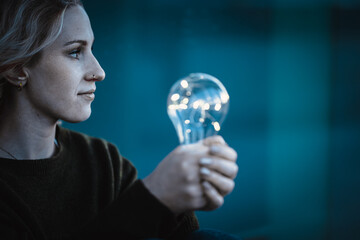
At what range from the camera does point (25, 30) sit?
792 millimetres

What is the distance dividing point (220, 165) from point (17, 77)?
0.53 m

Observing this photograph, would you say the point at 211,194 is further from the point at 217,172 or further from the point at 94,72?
the point at 94,72

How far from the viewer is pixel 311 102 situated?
2150 mm

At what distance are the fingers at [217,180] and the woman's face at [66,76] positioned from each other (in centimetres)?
37

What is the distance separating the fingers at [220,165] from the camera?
0.61 meters

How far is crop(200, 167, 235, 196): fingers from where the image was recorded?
61cm

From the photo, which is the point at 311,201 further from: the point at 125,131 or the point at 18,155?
the point at 18,155

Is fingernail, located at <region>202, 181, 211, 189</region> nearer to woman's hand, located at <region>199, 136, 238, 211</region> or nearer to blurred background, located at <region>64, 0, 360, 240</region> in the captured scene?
woman's hand, located at <region>199, 136, 238, 211</region>

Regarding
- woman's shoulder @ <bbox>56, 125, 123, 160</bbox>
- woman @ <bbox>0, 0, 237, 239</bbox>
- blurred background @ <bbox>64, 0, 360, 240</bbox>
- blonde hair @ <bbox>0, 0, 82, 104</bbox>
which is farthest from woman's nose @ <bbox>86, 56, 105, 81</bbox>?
blurred background @ <bbox>64, 0, 360, 240</bbox>

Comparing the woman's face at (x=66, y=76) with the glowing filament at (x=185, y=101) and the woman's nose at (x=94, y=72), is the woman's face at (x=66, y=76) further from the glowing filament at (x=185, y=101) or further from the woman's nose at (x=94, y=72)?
the glowing filament at (x=185, y=101)

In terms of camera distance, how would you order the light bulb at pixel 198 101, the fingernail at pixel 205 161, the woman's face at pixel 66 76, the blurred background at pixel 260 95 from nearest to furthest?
the fingernail at pixel 205 161 < the light bulb at pixel 198 101 < the woman's face at pixel 66 76 < the blurred background at pixel 260 95

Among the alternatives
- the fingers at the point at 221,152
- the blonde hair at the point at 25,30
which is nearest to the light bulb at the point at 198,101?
the fingers at the point at 221,152

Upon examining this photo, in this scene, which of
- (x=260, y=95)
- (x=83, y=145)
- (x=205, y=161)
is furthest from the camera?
(x=260, y=95)

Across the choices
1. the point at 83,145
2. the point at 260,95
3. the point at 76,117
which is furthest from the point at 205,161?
the point at 260,95
